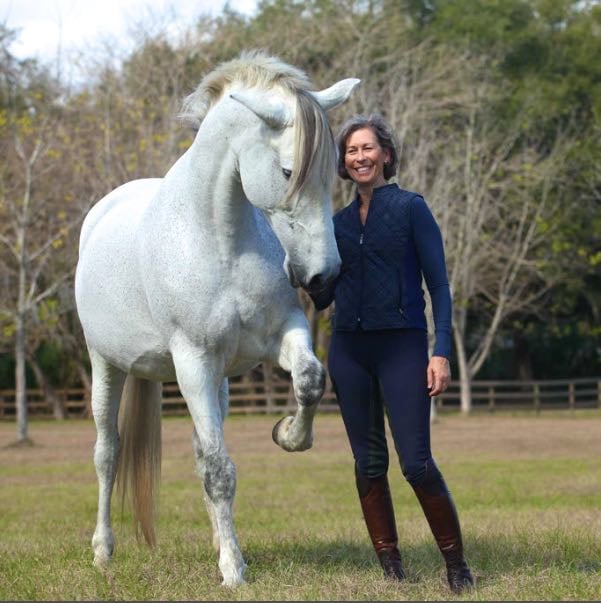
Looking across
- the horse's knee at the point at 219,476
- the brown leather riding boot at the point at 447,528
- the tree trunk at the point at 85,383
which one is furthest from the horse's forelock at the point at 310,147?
the tree trunk at the point at 85,383

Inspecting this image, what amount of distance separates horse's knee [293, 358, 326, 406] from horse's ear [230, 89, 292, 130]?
1.07 meters

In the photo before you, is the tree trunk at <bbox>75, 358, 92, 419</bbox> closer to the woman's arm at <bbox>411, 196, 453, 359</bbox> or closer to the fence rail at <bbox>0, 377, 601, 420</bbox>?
the fence rail at <bbox>0, 377, 601, 420</bbox>

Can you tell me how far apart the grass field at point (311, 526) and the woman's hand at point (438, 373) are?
912 millimetres

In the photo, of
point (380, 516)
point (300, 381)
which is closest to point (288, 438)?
point (300, 381)

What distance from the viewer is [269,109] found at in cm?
522

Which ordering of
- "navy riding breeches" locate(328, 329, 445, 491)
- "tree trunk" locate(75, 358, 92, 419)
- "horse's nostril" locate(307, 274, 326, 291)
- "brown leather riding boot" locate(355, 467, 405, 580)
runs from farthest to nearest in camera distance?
"tree trunk" locate(75, 358, 92, 419) < "brown leather riding boot" locate(355, 467, 405, 580) < "navy riding breeches" locate(328, 329, 445, 491) < "horse's nostril" locate(307, 274, 326, 291)

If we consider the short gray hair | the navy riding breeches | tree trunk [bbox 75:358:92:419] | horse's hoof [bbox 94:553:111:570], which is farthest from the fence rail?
the short gray hair

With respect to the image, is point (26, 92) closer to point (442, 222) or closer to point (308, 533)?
point (442, 222)

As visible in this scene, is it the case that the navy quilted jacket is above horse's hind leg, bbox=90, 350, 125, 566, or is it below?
above

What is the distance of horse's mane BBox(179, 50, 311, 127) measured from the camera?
5.45m

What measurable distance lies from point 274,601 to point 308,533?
376cm

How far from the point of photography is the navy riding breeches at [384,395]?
549cm

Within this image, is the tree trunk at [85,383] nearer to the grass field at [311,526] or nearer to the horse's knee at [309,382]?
the grass field at [311,526]

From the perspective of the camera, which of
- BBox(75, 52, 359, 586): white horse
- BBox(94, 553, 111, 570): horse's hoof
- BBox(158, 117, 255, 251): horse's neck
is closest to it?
BBox(75, 52, 359, 586): white horse
